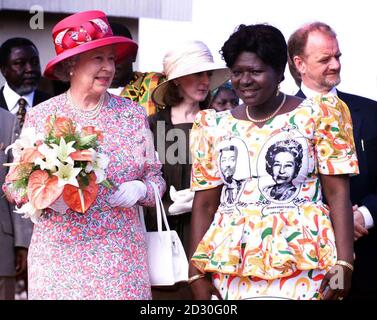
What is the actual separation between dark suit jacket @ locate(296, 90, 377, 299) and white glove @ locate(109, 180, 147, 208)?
4.89ft

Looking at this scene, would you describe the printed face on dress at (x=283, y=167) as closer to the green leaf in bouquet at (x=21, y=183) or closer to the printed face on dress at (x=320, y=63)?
the green leaf in bouquet at (x=21, y=183)

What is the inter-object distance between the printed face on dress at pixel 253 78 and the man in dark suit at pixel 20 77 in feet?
9.81

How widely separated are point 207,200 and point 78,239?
764 mm

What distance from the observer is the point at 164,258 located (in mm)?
6316

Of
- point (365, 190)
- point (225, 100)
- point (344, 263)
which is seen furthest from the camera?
point (225, 100)

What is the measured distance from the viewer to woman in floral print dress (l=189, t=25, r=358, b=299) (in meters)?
5.52

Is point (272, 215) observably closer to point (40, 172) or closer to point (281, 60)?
point (281, 60)

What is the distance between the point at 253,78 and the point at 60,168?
3.62 ft

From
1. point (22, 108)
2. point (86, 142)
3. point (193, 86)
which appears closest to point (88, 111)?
point (86, 142)

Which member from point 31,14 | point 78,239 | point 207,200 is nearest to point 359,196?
point 207,200

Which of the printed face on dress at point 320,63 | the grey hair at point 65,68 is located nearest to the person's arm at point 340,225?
the printed face on dress at point 320,63

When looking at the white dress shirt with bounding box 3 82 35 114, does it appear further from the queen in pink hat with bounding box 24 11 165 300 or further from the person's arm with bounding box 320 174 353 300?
the person's arm with bounding box 320 174 353 300

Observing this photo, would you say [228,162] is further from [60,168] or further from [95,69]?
[95,69]

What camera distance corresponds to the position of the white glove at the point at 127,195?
6062 millimetres
